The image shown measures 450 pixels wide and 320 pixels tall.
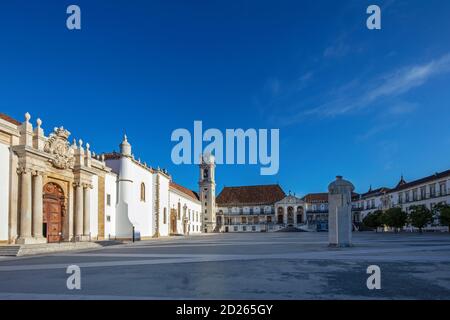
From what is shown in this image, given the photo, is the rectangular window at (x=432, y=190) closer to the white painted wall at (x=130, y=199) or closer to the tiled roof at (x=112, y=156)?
the white painted wall at (x=130, y=199)

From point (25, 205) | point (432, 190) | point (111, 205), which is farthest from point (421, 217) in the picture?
point (25, 205)

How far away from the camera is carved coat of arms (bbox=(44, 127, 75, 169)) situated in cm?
Answer: 2717

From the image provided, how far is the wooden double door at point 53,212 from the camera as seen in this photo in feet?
91.0

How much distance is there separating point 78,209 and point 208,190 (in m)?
68.8

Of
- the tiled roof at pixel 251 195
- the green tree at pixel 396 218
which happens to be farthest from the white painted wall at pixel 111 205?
the tiled roof at pixel 251 195

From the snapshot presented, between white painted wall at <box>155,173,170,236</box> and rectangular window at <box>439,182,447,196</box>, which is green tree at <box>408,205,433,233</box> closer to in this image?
rectangular window at <box>439,182,447,196</box>

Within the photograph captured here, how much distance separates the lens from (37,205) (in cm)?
2489

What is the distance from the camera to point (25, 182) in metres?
24.0

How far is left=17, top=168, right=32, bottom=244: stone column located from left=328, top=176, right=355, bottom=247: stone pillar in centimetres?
1778

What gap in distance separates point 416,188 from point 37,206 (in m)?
64.1

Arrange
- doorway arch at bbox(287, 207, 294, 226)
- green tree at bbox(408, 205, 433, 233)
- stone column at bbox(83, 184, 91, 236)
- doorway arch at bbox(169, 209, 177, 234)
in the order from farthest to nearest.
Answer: doorway arch at bbox(287, 207, 294, 226), doorway arch at bbox(169, 209, 177, 234), green tree at bbox(408, 205, 433, 233), stone column at bbox(83, 184, 91, 236)

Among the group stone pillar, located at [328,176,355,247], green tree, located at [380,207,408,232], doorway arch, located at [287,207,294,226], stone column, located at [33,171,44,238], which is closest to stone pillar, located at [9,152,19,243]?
stone column, located at [33,171,44,238]
